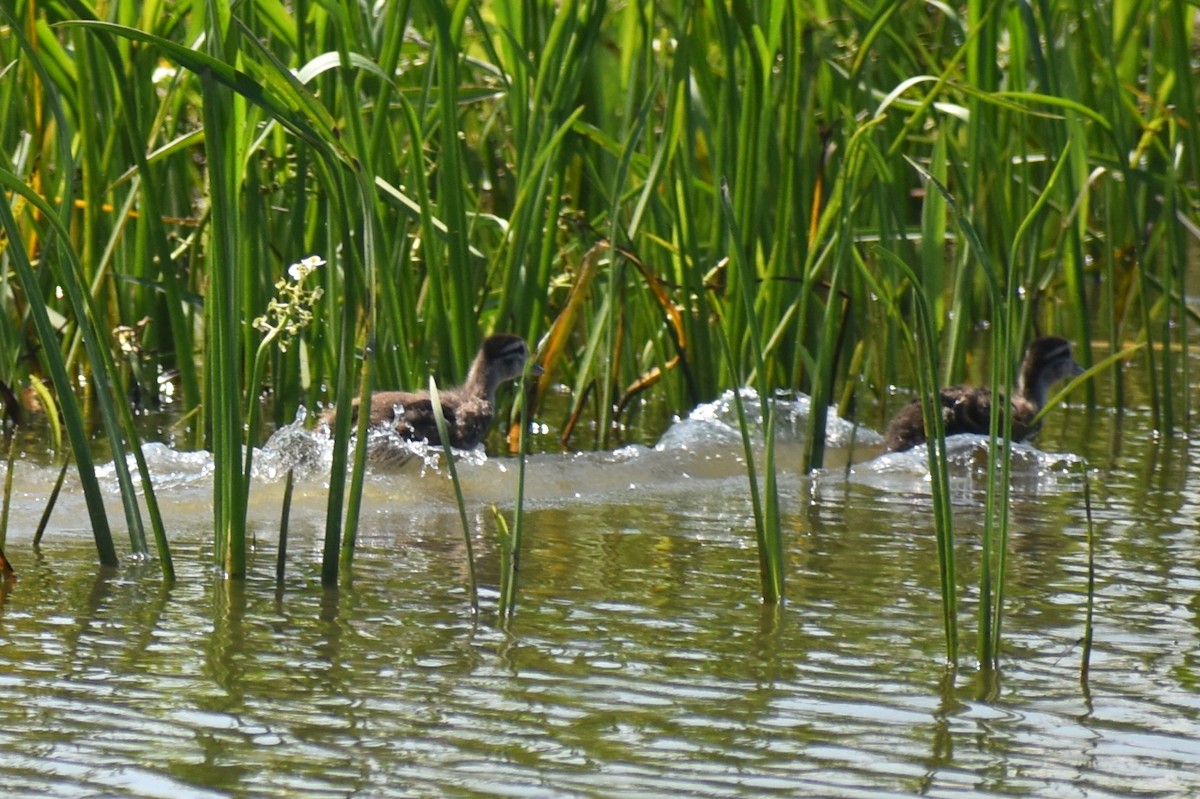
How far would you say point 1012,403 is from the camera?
25.2ft

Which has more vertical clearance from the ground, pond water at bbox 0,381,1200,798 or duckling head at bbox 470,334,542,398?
duckling head at bbox 470,334,542,398

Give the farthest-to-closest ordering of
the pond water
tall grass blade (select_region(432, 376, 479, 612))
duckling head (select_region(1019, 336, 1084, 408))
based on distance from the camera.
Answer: duckling head (select_region(1019, 336, 1084, 408))
tall grass blade (select_region(432, 376, 479, 612))
the pond water

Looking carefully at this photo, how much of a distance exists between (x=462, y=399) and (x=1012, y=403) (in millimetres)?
2249

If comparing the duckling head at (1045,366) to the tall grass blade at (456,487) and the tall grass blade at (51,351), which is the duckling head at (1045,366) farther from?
the tall grass blade at (51,351)

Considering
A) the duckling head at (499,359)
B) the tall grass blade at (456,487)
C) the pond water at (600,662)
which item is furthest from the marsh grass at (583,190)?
the tall grass blade at (456,487)

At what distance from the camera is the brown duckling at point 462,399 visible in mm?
Answer: 7418

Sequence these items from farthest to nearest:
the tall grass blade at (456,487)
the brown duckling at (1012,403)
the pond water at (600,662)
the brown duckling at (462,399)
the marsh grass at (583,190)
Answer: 1. the brown duckling at (1012,403)
2. the brown duckling at (462,399)
3. the marsh grass at (583,190)
4. the tall grass blade at (456,487)
5. the pond water at (600,662)

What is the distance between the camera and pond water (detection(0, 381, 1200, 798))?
3627 millimetres

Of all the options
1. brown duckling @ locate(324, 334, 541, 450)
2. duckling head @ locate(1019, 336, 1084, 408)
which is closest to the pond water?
brown duckling @ locate(324, 334, 541, 450)

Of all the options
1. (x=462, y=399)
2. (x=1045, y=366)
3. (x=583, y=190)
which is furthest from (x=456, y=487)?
(x=1045, y=366)

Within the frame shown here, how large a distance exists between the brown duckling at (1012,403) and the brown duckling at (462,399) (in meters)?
1.68

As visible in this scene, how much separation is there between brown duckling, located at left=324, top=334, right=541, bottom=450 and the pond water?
662 mm

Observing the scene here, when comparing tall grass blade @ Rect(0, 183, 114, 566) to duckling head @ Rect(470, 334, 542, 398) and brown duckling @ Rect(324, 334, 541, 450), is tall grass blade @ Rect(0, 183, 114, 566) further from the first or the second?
duckling head @ Rect(470, 334, 542, 398)

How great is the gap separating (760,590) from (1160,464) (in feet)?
10.0
